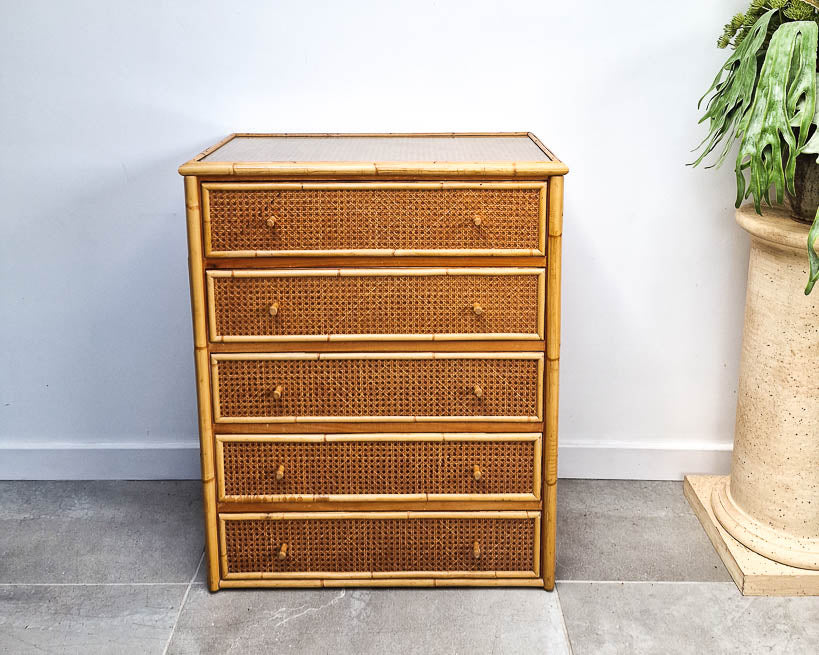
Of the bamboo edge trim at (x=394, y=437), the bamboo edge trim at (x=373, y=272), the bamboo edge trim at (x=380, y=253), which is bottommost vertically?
the bamboo edge trim at (x=394, y=437)

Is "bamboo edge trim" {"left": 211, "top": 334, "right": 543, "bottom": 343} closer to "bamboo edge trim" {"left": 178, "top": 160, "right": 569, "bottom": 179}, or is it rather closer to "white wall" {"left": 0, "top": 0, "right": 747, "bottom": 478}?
"bamboo edge trim" {"left": 178, "top": 160, "right": 569, "bottom": 179}

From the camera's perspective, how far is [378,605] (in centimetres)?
191

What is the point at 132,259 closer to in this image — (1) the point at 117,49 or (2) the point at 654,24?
(1) the point at 117,49

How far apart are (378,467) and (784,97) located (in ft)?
3.40

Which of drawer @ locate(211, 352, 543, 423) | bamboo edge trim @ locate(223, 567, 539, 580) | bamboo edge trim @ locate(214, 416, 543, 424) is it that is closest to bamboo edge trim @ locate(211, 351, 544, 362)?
drawer @ locate(211, 352, 543, 423)

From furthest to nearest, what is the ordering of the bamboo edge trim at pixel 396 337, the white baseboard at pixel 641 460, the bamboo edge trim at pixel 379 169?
the white baseboard at pixel 641 460, the bamboo edge trim at pixel 396 337, the bamboo edge trim at pixel 379 169

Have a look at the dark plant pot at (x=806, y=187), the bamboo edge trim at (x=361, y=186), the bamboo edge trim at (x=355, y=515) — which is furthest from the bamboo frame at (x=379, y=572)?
the dark plant pot at (x=806, y=187)

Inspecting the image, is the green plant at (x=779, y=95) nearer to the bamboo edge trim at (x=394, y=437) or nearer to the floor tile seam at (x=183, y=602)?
the bamboo edge trim at (x=394, y=437)

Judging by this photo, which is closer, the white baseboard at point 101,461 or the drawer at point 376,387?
the drawer at point 376,387

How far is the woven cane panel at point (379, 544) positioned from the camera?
192 cm

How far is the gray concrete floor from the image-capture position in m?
1.79

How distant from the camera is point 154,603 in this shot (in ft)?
6.27

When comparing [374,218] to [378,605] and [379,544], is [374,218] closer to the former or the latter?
[379,544]

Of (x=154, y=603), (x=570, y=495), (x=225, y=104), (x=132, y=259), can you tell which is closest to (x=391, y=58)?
(x=225, y=104)
